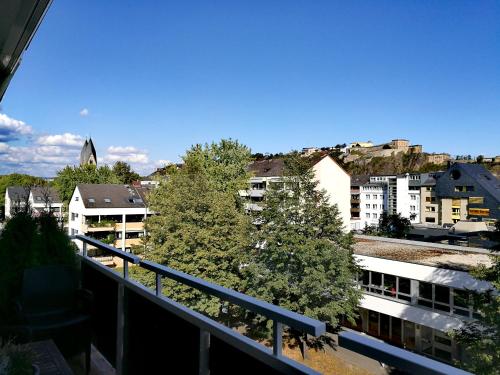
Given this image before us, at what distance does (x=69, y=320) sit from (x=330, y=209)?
Answer: 46.6 ft

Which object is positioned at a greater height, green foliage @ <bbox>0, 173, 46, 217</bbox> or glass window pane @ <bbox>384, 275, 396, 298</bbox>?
green foliage @ <bbox>0, 173, 46, 217</bbox>

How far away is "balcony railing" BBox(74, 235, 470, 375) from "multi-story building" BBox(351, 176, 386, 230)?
56245 mm

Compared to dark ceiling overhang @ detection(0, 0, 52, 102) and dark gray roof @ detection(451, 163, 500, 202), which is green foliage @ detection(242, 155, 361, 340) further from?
dark gray roof @ detection(451, 163, 500, 202)

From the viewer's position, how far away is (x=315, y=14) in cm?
1532

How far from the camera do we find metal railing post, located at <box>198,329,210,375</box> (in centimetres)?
183

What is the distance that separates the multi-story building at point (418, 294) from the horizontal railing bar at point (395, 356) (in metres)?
14.9

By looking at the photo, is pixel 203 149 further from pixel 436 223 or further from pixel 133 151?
pixel 436 223

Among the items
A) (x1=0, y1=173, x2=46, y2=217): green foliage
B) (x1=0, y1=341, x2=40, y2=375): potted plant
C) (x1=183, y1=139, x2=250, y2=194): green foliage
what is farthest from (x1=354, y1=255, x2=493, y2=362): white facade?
(x1=0, y1=341, x2=40, y2=375): potted plant

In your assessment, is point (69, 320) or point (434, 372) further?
point (69, 320)

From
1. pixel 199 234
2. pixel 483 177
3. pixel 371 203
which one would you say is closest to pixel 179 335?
pixel 199 234

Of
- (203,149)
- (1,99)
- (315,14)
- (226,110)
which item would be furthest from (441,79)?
(1,99)

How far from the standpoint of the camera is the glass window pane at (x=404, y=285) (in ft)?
53.2

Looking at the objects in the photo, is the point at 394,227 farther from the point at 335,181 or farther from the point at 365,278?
the point at 365,278

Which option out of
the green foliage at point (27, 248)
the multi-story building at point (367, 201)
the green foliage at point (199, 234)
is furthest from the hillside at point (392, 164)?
the green foliage at point (27, 248)
